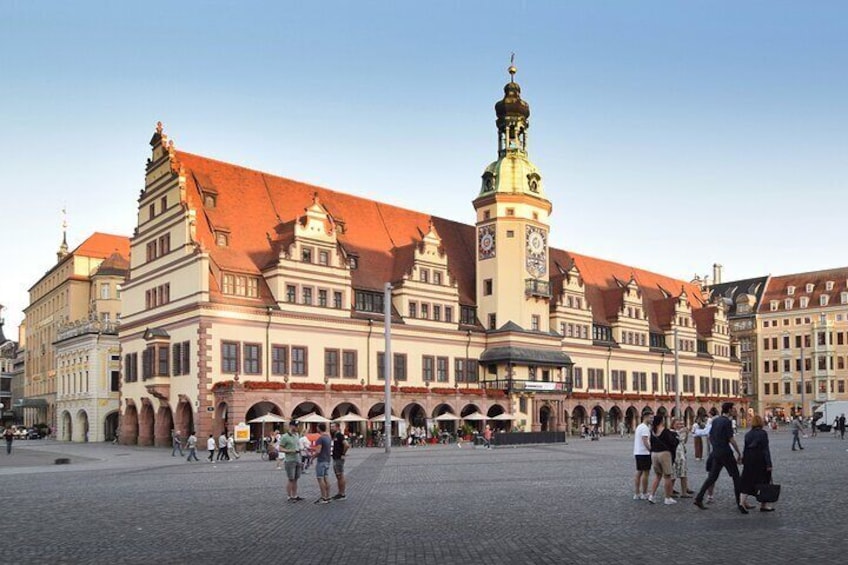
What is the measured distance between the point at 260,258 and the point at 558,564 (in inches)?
2051

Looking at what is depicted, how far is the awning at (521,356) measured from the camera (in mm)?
76000

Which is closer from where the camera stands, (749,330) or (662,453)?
(662,453)

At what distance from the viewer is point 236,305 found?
198ft

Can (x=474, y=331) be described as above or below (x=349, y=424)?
above

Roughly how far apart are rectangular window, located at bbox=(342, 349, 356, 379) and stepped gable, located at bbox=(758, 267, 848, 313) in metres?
84.4

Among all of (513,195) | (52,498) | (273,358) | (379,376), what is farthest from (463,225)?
(52,498)

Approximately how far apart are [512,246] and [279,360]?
24599 mm

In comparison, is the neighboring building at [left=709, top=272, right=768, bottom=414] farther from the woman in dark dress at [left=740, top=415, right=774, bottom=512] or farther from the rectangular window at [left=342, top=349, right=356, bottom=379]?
the woman in dark dress at [left=740, top=415, right=774, bottom=512]

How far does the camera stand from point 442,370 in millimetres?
74188

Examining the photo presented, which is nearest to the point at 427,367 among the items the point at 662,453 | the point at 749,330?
the point at 662,453

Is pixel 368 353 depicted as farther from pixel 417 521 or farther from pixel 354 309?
pixel 417 521

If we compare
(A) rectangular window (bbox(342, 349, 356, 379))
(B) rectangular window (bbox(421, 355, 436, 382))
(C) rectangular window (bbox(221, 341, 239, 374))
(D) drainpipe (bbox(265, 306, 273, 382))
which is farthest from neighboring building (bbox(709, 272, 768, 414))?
(C) rectangular window (bbox(221, 341, 239, 374))

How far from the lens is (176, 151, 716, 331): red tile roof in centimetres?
6372

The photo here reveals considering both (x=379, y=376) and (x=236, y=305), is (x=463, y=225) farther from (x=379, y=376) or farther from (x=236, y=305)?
(x=236, y=305)
